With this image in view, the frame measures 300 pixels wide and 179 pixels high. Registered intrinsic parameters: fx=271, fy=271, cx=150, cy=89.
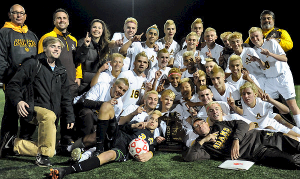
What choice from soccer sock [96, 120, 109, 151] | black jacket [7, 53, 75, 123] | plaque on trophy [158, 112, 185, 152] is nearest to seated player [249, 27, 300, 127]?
plaque on trophy [158, 112, 185, 152]

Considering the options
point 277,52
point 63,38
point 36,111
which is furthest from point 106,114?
point 277,52

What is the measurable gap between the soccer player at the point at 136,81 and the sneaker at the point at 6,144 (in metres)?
1.70

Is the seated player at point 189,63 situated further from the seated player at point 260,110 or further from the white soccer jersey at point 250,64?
the seated player at point 260,110

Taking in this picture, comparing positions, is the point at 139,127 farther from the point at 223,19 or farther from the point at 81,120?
the point at 223,19

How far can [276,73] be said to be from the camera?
4.64 m

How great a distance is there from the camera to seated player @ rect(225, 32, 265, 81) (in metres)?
4.61

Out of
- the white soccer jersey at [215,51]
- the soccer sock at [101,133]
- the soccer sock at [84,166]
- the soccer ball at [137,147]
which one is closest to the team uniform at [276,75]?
the white soccer jersey at [215,51]

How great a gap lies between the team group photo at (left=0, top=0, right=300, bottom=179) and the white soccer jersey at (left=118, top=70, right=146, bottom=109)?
2cm

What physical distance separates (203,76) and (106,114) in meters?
1.82

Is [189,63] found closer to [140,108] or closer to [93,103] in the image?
[140,108]

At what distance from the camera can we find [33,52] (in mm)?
3740

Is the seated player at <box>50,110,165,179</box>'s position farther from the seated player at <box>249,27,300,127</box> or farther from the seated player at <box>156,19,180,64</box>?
the seated player at <box>249,27,300,127</box>

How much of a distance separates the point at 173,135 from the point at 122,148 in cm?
82

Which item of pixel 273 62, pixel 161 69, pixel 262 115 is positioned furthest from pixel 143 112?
pixel 273 62
